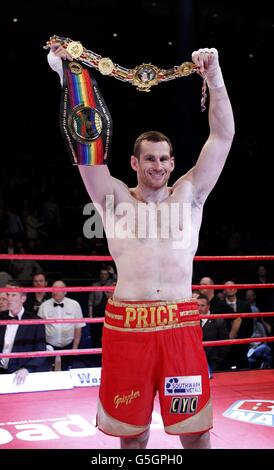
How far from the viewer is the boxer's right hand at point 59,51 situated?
1.99 m

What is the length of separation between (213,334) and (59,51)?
3076 mm

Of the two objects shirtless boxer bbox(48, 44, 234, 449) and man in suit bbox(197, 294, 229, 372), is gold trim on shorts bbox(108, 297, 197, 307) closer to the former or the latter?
shirtless boxer bbox(48, 44, 234, 449)

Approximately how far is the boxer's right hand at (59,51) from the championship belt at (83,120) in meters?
0.02

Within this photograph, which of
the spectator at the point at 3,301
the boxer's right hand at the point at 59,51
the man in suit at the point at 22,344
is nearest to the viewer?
the boxer's right hand at the point at 59,51

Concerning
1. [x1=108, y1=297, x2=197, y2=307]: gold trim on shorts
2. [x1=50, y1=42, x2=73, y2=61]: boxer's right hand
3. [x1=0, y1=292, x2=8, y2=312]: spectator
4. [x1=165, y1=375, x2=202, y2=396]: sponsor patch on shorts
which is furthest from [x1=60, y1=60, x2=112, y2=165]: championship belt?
[x1=0, y1=292, x2=8, y2=312]: spectator

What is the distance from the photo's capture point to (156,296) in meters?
1.97

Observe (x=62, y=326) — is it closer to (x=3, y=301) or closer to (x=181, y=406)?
(x=3, y=301)

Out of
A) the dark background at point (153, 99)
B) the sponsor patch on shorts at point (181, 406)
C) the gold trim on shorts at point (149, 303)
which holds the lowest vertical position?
the sponsor patch on shorts at point (181, 406)

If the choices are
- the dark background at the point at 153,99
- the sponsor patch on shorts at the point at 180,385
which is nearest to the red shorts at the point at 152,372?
the sponsor patch on shorts at the point at 180,385

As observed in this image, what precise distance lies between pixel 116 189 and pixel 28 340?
2.25 m

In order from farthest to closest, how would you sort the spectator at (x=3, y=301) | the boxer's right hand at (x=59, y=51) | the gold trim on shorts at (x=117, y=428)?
1. the spectator at (x=3, y=301)
2. the boxer's right hand at (x=59, y=51)
3. the gold trim on shorts at (x=117, y=428)

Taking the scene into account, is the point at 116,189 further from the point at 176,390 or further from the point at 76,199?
the point at 76,199

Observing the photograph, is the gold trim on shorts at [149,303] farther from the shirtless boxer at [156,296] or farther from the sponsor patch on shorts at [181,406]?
the sponsor patch on shorts at [181,406]

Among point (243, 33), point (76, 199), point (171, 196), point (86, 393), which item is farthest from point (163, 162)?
point (243, 33)
